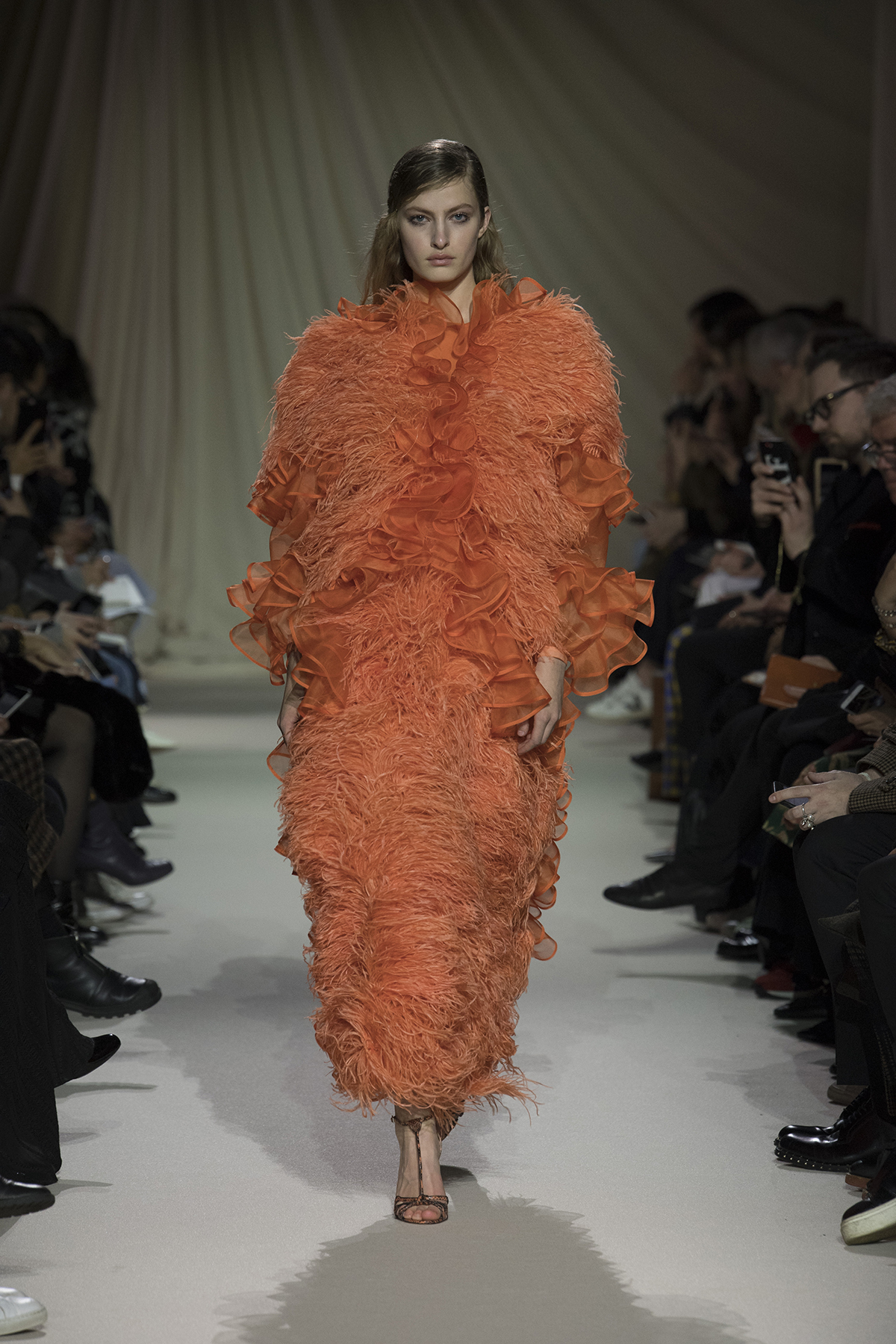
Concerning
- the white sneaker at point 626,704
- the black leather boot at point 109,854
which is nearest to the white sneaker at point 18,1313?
the black leather boot at point 109,854

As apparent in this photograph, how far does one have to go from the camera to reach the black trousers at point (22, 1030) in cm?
218

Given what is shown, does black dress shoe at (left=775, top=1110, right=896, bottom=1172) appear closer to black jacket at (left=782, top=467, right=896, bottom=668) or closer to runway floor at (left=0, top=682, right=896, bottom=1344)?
runway floor at (left=0, top=682, right=896, bottom=1344)

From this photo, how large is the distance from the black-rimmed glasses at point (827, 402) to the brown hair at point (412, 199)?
156cm

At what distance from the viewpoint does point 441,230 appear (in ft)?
7.58

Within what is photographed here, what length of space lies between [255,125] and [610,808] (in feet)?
17.6

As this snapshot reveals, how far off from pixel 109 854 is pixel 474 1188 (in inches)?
66.1

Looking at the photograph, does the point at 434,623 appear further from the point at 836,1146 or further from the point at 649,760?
the point at 649,760

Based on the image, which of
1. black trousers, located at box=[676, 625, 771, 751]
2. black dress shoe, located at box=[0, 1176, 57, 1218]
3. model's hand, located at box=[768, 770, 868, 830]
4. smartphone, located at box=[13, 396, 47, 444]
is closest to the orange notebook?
model's hand, located at box=[768, 770, 868, 830]

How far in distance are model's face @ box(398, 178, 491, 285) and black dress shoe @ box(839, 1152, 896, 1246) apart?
1349 millimetres

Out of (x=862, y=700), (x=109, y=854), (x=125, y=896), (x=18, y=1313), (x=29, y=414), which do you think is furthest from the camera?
(x=29, y=414)

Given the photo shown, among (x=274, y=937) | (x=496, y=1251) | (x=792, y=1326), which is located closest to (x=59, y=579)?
(x=274, y=937)

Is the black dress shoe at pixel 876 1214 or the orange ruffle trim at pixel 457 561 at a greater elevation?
the orange ruffle trim at pixel 457 561

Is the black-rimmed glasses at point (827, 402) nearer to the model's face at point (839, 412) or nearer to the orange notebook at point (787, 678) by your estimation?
the model's face at point (839, 412)

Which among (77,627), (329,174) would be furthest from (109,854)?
(329,174)
